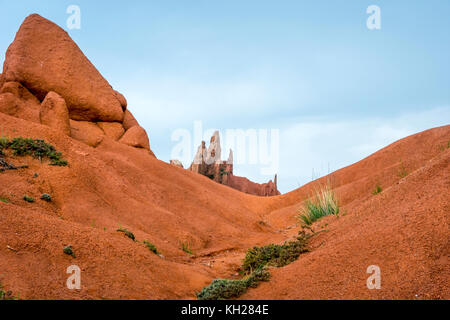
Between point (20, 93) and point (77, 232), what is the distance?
13.9 m

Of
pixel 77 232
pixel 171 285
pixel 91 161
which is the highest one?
pixel 91 161

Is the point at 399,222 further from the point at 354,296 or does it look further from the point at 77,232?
the point at 77,232

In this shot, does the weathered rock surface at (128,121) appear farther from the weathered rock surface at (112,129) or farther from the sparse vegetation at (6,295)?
the sparse vegetation at (6,295)

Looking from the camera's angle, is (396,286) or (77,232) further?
(77,232)

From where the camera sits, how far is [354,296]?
16.1 feet

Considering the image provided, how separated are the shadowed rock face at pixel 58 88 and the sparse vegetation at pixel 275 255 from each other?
11.5 metres

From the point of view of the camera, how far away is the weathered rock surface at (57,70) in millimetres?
18500

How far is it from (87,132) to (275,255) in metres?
14.3

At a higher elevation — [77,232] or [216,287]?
[77,232]

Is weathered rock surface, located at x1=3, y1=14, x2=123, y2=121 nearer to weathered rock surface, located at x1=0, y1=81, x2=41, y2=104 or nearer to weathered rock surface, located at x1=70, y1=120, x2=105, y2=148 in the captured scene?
weathered rock surface, located at x1=0, y1=81, x2=41, y2=104

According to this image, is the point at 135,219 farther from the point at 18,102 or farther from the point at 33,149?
the point at 18,102

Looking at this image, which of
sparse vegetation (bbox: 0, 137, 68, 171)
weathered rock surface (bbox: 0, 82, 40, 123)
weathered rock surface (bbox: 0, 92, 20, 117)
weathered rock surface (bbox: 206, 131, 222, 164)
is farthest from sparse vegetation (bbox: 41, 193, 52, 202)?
weathered rock surface (bbox: 206, 131, 222, 164)

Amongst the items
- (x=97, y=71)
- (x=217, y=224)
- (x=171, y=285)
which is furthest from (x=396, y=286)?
(x=97, y=71)

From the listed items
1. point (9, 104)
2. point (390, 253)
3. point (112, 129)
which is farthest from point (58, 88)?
point (390, 253)
